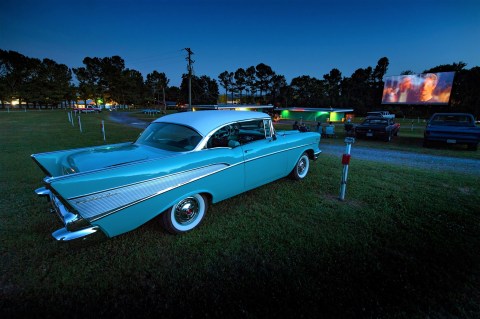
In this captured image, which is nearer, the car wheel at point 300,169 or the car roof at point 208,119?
the car roof at point 208,119

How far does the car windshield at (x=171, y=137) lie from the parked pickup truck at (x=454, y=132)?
11.3 metres

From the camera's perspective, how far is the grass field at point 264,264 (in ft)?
6.56

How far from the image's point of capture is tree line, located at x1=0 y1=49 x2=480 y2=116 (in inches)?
1997

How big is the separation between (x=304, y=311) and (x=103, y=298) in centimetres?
186

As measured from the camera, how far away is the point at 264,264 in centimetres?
250

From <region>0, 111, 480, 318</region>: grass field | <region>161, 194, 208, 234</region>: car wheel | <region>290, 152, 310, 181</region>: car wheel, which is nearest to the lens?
<region>0, 111, 480, 318</region>: grass field

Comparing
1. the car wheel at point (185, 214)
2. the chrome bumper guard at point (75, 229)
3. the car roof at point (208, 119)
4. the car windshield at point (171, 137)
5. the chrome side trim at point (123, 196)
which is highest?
the car roof at point (208, 119)

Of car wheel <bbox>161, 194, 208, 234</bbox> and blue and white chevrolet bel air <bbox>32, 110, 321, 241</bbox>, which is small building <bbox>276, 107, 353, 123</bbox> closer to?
blue and white chevrolet bel air <bbox>32, 110, 321, 241</bbox>

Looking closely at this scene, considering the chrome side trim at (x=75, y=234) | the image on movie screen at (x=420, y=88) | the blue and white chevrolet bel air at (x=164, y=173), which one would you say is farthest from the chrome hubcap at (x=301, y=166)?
the image on movie screen at (x=420, y=88)

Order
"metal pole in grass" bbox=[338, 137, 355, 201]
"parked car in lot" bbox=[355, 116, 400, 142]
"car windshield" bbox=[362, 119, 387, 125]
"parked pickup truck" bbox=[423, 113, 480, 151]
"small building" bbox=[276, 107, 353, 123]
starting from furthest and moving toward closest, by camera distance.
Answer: "small building" bbox=[276, 107, 353, 123], "car windshield" bbox=[362, 119, 387, 125], "parked car in lot" bbox=[355, 116, 400, 142], "parked pickup truck" bbox=[423, 113, 480, 151], "metal pole in grass" bbox=[338, 137, 355, 201]

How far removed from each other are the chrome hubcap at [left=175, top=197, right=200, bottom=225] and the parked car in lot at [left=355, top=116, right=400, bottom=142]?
12.5m

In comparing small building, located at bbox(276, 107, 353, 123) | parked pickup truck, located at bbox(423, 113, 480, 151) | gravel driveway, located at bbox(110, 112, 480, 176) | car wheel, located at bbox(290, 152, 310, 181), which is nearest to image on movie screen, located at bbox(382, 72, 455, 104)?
small building, located at bbox(276, 107, 353, 123)

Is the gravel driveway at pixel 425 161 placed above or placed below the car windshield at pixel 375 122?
below

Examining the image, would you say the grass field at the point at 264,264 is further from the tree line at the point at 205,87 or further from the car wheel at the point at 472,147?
the tree line at the point at 205,87
